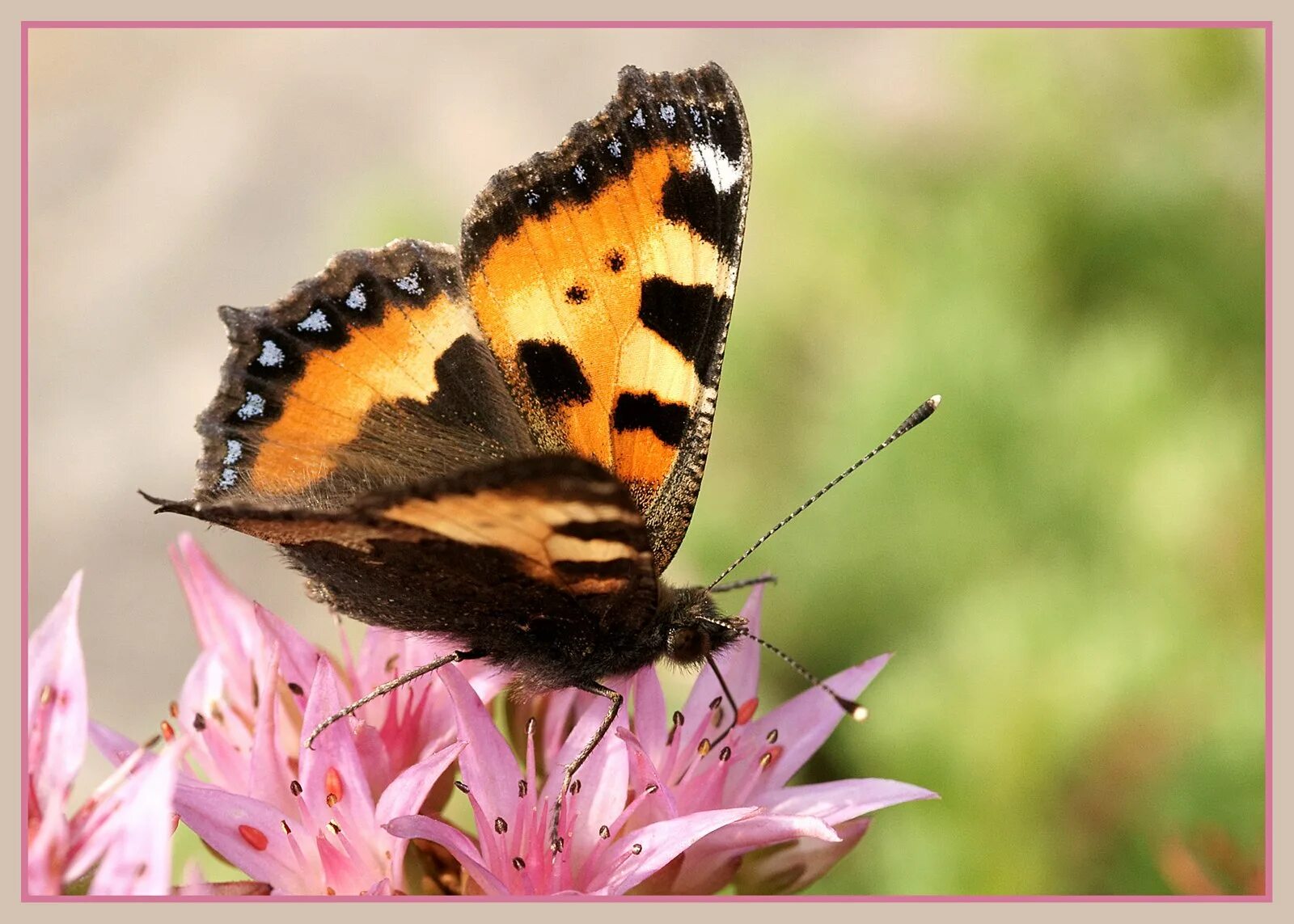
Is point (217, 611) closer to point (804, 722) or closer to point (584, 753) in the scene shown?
point (584, 753)

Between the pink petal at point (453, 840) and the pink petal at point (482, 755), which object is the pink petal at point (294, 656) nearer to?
the pink petal at point (482, 755)

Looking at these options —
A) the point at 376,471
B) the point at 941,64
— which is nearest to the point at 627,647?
the point at 376,471

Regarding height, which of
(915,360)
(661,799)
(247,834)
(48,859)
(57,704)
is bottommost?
(661,799)

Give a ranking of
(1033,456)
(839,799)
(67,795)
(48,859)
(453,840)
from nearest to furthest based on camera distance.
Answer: (48,859), (67,795), (453,840), (839,799), (1033,456)

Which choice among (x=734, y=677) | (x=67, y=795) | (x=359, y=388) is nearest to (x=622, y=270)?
(x=359, y=388)


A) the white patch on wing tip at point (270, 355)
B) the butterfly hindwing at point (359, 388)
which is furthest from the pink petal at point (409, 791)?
the white patch on wing tip at point (270, 355)

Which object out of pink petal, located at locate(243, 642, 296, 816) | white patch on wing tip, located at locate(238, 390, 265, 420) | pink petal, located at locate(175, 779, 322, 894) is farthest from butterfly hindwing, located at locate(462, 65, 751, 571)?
pink petal, located at locate(175, 779, 322, 894)

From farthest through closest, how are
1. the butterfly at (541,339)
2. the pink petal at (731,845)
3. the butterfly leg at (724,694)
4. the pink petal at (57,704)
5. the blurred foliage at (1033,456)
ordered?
the blurred foliage at (1033,456), the butterfly at (541,339), the butterfly leg at (724,694), the pink petal at (731,845), the pink petal at (57,704)
